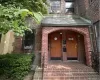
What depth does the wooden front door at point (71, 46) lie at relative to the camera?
36.1 ft

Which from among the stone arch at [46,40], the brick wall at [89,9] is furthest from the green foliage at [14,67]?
the brick wall at [89,9]

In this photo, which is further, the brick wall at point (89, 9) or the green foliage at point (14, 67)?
the brick wall at point (89, 9)

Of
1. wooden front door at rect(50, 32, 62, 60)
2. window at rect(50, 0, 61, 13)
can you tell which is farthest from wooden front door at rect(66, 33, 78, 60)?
window at rect(50, 0, 61, 13)

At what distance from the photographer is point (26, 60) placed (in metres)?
8.12

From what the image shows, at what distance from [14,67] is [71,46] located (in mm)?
5050

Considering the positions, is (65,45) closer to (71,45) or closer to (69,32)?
(71,45)

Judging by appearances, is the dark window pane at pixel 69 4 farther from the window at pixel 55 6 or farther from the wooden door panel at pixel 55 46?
the wooden door panel at pixel 55 46

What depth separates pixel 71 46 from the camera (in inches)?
437

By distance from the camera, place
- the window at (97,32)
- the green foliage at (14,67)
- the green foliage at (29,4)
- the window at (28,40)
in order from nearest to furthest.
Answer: the green foliage at (29,4) < the green foliage at (14,67) < the window at (97,32) < the window at (28,40)

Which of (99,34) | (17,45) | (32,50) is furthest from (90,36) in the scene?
(17,45)

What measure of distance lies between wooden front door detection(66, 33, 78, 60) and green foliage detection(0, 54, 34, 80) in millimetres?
4016

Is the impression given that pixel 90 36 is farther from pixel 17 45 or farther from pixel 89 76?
pixel 17 45

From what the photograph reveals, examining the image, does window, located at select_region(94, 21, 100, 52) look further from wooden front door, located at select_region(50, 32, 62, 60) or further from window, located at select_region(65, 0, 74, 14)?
window, located at select_region(65, 0, 74, 14)

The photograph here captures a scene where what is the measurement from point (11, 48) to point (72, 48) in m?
4.84
